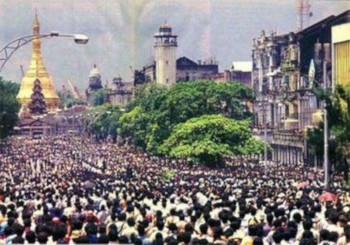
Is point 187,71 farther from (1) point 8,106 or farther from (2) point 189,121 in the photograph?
(2) point 189,121

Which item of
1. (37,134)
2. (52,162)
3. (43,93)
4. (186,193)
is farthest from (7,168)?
(43,93)

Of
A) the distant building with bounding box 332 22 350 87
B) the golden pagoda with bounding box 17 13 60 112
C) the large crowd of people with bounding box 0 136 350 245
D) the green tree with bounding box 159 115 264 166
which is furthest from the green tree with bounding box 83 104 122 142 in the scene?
the distant building with bounding box 332 22 350 87

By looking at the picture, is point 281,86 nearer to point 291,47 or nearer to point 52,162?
point 291,47

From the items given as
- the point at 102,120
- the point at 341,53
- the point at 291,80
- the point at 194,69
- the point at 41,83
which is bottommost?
the point at 102,120

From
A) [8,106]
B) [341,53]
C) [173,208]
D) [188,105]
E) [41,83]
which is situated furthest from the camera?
[41,83]

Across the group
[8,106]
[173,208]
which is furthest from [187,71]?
[173,208]

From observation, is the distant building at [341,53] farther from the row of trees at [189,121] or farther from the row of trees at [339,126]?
the row of trees at [339,126]
